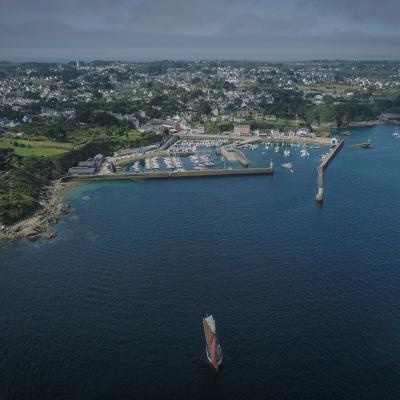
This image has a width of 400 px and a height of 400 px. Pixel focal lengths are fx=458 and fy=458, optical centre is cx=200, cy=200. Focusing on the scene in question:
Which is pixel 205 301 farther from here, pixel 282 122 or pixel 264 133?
pixel 282 122

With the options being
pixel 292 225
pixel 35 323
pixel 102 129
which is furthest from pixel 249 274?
pixel 102 129

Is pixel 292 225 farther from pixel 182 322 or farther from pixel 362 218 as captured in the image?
pixel 182 322

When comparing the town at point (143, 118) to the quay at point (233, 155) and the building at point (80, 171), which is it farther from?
the quay at point (233, 155)

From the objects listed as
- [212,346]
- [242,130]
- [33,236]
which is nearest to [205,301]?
[212,346]

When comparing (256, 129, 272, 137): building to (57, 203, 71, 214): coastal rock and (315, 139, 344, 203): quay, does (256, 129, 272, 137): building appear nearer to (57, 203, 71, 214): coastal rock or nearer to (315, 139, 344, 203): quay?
(315, 139, 344, 203): quay

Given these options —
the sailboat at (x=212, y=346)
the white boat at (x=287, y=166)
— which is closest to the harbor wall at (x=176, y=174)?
the white boat at (x=287, y=166)
